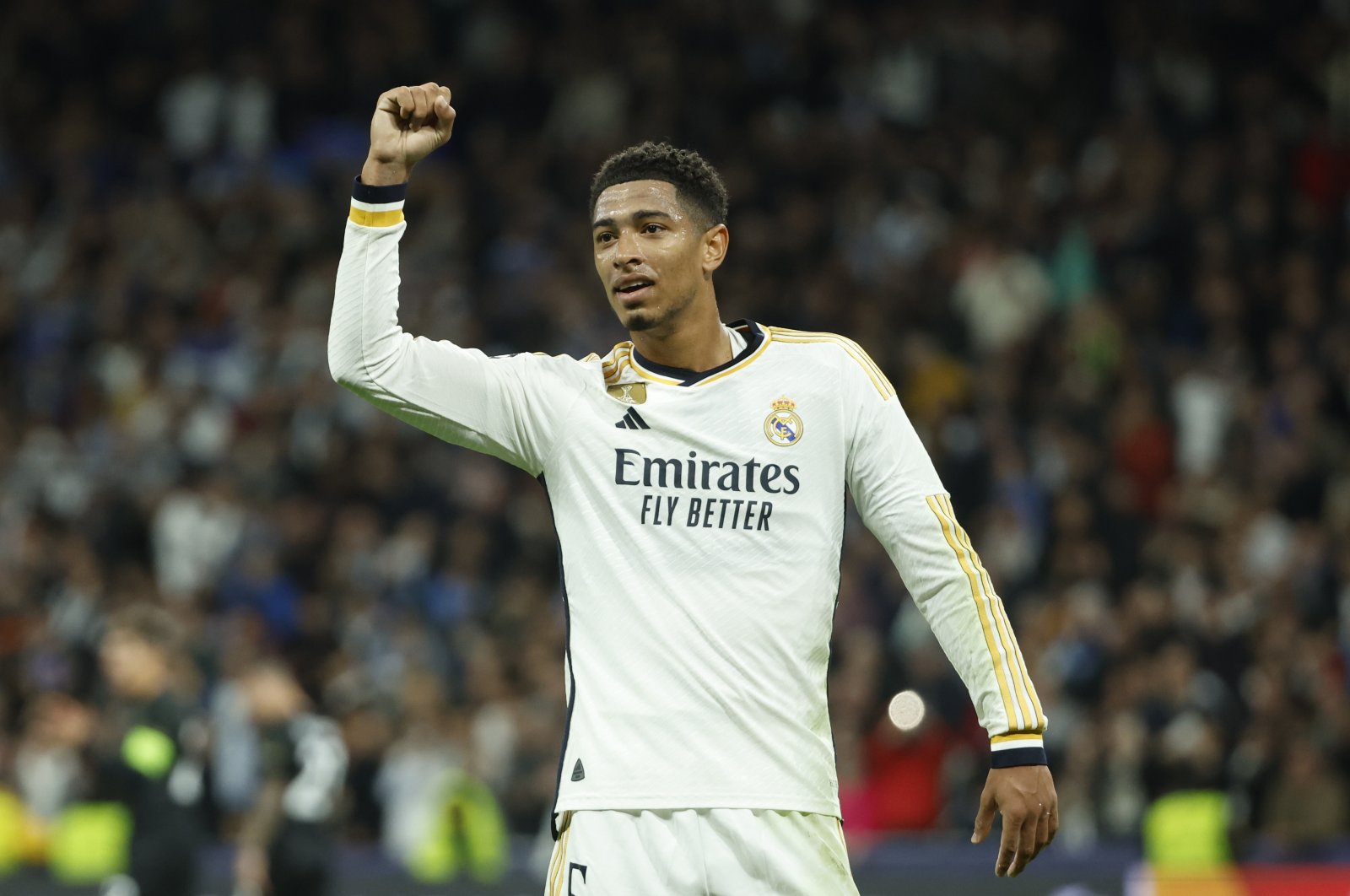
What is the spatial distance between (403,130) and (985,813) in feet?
5.78

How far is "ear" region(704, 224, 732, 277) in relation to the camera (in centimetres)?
425

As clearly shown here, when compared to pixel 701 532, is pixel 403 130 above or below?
above

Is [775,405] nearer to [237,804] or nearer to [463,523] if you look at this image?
[237,804]

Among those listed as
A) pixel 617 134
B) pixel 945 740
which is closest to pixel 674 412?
pixel 945 740

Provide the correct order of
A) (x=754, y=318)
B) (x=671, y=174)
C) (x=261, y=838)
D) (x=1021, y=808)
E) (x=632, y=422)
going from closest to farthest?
(x=1021, y=808) → (x=632, y=422) → (x=671, y=174) → (x=261, y=838) → (x=754, y=318)

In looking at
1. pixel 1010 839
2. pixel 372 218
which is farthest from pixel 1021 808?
pixel 372 218

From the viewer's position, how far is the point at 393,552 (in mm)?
13273

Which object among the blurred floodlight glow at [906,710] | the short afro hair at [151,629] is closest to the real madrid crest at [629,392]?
the short afro hair at [151,629]

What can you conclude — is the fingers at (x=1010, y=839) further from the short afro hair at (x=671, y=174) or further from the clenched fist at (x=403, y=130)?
the clenched fist at (x=403, y=130)

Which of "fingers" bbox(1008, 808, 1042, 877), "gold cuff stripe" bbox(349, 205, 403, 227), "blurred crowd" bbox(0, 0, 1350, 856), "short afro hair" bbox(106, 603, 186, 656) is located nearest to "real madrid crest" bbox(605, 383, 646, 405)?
"gold cuff stripe" bbox(349, 205, 403, 227)

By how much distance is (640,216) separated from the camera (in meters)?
4.14

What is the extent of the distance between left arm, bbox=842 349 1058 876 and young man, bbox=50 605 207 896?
529 cm

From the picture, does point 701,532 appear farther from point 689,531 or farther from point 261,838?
point 261,838

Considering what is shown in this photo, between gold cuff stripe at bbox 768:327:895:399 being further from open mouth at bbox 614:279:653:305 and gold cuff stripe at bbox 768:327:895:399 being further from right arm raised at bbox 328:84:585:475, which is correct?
right arm raised at bbox 328:84:585:475
